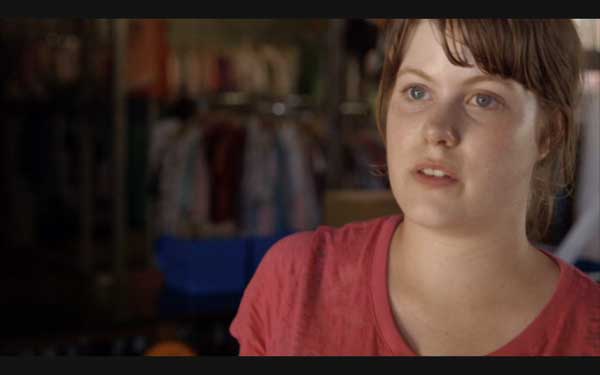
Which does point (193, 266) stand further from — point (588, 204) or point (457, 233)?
point (457, 233)

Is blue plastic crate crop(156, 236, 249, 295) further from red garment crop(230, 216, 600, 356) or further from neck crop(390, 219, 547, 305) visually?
neck crop(390, 219, 547, 305)

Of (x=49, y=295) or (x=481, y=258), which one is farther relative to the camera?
(x=49, y=295)

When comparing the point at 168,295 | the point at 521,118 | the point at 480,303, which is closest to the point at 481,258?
the point at 480,303

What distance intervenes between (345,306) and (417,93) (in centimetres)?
25

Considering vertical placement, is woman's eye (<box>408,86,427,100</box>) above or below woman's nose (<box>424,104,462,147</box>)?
above

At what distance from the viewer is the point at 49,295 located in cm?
408

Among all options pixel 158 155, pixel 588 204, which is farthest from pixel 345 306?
pixel 158 155

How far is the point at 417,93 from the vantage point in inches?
32.6

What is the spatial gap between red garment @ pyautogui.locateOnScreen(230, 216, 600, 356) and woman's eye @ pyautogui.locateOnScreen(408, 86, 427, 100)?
0.19 meters

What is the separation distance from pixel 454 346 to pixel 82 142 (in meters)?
3.69

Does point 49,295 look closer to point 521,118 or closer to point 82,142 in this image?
point 82,142

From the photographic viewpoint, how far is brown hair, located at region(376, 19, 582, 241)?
78 cm

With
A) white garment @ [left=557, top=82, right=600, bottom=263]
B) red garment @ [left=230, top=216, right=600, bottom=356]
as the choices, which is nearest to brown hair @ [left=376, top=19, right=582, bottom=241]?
red garment @ [left=230, top=216, right=600, bottom=356]

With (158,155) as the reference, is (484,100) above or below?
above
